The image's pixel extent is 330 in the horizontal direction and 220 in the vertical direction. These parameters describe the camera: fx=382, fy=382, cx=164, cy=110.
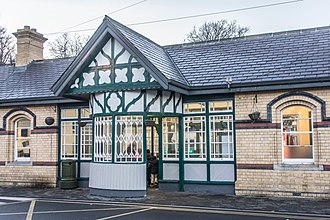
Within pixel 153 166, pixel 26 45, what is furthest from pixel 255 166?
pixel 26 45

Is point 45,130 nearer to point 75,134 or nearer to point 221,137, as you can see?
point 75,134

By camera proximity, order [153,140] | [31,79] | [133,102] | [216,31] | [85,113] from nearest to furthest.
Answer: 1. [133,102]
2. [85,113]
3. [153,140]
4. [31,79]
5. [216,31]

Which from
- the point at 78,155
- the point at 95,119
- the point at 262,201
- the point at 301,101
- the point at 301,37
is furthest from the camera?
the point at 78,155

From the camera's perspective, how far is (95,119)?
12742 mm

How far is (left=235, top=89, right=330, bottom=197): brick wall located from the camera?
1148 centimetres

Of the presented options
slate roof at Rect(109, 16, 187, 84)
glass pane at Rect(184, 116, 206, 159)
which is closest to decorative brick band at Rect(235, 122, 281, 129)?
glass pane at Rect(184, 116, 206, 159)

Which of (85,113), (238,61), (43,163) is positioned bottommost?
(43,163)

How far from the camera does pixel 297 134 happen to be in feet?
39.5

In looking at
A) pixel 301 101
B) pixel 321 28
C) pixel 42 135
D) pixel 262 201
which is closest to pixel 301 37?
pixel 321 28

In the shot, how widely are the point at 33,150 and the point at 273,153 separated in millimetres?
9416

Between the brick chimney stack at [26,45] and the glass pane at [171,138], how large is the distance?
9000mm

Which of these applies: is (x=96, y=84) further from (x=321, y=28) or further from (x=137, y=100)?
(x=321, y=28)

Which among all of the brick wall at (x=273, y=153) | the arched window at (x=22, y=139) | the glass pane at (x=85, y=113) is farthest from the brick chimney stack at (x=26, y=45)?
the brick wall at (x=273, y=153)

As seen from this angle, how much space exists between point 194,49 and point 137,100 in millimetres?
4451
